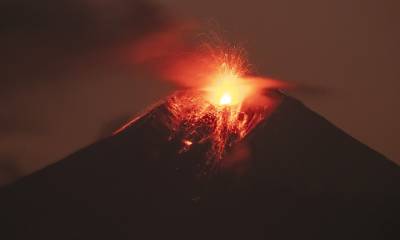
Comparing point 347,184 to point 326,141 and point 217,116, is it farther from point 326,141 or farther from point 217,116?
point 217,116

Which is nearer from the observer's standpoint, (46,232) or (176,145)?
(46,232)

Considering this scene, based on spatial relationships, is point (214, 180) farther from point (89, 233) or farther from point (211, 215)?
point (89, 233)

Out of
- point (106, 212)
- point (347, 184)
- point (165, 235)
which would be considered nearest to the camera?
point (165, 235)

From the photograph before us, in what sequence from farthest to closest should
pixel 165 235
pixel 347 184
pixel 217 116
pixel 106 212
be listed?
1. pixel 217 116
2. pixel 347 184
3. pixel 106 212
4. pixel 165 235

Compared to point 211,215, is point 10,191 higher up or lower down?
higher up

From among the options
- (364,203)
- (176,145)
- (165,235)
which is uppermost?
(176,145)

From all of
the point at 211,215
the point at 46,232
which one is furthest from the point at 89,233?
the point at 211,215
